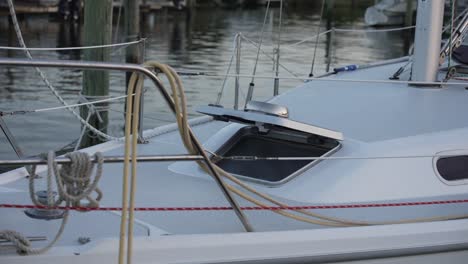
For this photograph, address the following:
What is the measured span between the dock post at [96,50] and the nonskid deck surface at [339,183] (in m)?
A: 5.40

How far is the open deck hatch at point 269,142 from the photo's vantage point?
16.7 feet

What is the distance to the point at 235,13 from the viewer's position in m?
40.8

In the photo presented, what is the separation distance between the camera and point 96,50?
36.3ft

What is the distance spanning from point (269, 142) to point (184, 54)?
17.3 m

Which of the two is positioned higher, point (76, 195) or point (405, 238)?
point (76, 195)

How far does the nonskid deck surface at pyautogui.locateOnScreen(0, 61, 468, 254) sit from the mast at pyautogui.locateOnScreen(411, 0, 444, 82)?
27cm

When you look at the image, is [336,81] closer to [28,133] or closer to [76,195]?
[76,195]

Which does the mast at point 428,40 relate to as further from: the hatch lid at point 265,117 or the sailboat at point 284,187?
the hatch lid at point 265,117

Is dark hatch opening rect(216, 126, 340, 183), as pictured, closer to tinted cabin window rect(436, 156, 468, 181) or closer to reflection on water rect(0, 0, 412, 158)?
tinted cabin window rect(436, 156, 468, 181)

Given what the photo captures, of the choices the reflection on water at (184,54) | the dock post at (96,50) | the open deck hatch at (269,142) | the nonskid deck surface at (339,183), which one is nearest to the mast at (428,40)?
the nonskid deck surface at (339,183)

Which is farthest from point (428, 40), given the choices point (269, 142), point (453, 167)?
point (269, 142)

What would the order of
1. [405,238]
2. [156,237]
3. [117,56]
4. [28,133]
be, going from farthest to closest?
[117,56] < [28,133] < [405,238] < [156,237]

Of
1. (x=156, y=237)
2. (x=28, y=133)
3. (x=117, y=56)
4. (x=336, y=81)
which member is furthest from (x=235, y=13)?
(x=156, y=237)

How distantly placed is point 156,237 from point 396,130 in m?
2.01
